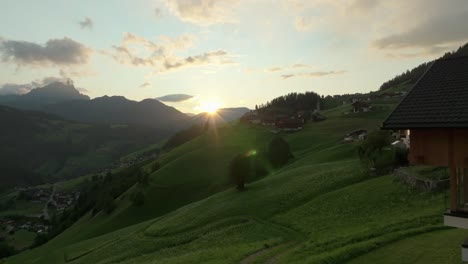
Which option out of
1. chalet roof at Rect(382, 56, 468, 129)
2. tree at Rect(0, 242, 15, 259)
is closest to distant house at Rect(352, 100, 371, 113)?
tree at Rect(0, 242, 15, 259)

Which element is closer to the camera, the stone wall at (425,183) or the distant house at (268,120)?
the stone wall at (425,183)

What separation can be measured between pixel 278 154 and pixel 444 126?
79593mm

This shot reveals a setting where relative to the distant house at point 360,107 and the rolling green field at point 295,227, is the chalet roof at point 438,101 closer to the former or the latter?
the rolling green field at point 295,227

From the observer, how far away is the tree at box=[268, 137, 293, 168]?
309 ft

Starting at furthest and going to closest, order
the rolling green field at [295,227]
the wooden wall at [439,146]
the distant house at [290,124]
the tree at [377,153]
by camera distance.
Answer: the distant house at [290,124]
the tree at [377,153]
the rolling green field at [295,227]
the wooden wall at [439,146]

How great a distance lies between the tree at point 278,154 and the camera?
309ft

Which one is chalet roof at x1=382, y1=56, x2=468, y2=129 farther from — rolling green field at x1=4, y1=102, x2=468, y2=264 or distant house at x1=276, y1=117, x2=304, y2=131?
distant house at x1=276, y1=117, x2=304, y2=131

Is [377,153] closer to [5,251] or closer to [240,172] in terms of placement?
[240,172]

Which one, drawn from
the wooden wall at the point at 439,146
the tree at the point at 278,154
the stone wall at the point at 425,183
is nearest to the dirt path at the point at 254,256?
the stone wall at the point at 425,183

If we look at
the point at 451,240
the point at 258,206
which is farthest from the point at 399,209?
the point at 258,206

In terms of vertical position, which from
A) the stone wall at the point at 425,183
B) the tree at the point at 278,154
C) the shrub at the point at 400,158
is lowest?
the tree at the point at 278,154

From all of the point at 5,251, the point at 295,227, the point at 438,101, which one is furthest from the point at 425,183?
the point at 5,251

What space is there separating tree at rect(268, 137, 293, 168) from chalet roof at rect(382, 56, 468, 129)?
246 feet

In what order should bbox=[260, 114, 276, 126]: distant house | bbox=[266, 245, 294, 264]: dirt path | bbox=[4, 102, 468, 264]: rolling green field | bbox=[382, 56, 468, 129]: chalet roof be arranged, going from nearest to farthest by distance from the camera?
bbox=[382, 56, 468, 129]: chalet roof, bbox=[4, 102, 468, 264]: rolling green field, bbox=[266, 245, 294, 264]: dirt path, bbox=[260, 114, 276, 126]: distant house
